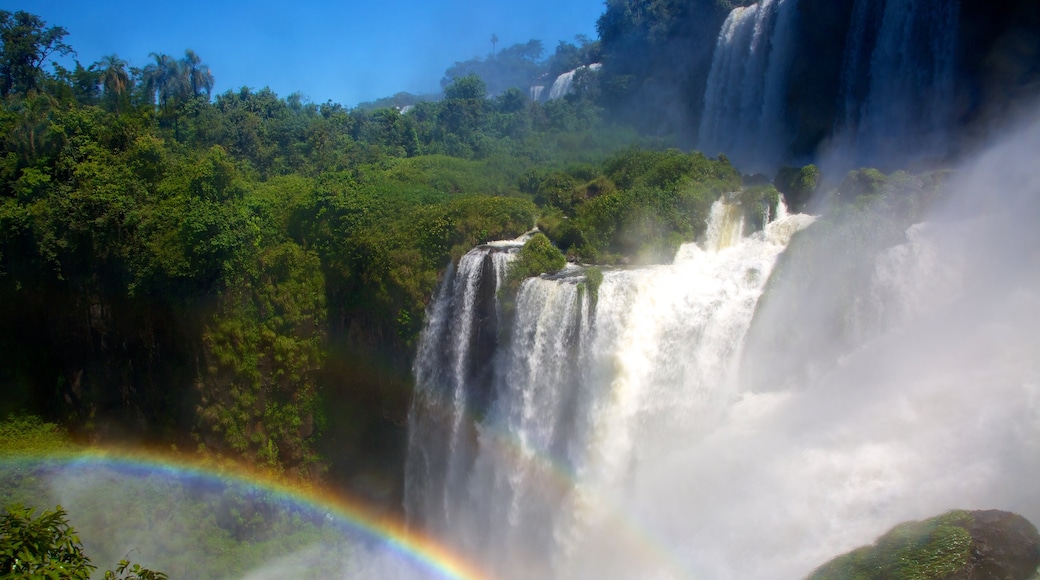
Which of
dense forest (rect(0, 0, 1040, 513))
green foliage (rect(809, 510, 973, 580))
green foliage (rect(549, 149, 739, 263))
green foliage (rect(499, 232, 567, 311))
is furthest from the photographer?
dense forest (rect(0, 0, 1040, 513))

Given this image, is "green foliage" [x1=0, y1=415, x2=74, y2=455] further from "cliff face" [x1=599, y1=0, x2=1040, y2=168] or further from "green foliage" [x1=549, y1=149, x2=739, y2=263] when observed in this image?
"cliff face" [x1=599, y1=0, x2=1040, y2=168]

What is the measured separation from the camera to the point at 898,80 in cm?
2058

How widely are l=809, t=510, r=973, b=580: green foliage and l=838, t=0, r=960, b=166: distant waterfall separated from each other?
1272cm

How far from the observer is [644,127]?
105 feet

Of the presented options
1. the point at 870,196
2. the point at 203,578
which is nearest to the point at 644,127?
the point at 870,196

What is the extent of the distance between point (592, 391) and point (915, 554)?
21.2ft

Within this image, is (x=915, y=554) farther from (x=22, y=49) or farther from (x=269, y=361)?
(x=22, y=49)

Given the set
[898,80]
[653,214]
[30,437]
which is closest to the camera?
[653,214]

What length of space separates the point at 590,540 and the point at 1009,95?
15362mm

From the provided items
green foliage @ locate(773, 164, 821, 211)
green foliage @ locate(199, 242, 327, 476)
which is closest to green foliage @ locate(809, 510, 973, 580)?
green foliage @ locate(773, 164, 821, 211)

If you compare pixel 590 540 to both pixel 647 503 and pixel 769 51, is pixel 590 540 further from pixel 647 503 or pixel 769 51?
pixel 769 51

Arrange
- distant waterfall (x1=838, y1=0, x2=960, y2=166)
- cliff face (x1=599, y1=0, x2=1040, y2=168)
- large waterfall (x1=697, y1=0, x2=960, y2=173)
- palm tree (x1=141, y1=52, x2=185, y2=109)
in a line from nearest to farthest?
cliff face (x1=599, y1=0, x2=1040, y2=168) → distant waterfall (x1=838, y1=0, x2=960, y2=166) → large waterfall (x1=697, y1=0, x2=960, y2=173) → palm tree (x1=141, y1=52, x2=185, y2=109)

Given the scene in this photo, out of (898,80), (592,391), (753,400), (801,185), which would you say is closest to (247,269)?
(592,391)

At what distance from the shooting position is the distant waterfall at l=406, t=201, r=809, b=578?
47.9 feet
